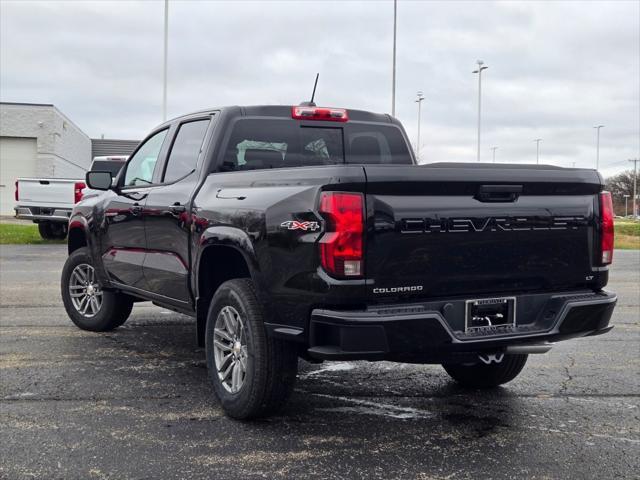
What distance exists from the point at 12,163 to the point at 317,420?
38524mm

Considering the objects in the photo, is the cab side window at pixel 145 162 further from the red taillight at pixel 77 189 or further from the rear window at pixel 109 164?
the red taillight at pixel 77 189

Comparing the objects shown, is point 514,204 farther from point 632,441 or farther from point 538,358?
point 538,358

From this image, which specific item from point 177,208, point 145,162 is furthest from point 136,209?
point 177,208

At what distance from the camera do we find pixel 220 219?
4.44 metres

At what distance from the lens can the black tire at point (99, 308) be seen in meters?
6.86

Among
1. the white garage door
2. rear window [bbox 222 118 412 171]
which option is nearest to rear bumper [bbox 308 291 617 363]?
rear window [bbox 222 118 412 171]

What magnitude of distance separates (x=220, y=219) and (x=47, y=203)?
14.9 m

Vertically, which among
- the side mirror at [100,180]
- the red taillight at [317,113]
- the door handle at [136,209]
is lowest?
the door handle at [136,209]

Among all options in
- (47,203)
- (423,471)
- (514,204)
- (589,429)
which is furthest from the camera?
(47,203)

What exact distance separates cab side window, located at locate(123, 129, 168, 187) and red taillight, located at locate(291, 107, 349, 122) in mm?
1167

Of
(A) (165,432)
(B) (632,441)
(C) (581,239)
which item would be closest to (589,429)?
(B) (632,441)

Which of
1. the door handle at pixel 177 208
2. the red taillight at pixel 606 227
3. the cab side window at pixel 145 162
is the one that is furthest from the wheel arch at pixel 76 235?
the red taillight at pixel 606 227

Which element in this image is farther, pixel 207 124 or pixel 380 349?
pixel 207 124

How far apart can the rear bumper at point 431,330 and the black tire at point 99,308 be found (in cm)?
362
